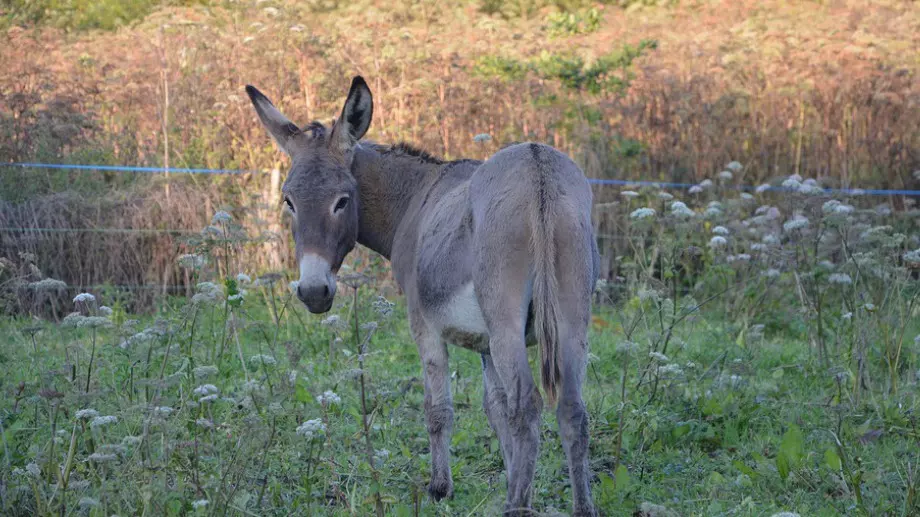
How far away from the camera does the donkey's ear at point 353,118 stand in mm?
4547

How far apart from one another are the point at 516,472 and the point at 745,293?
15.0 ft

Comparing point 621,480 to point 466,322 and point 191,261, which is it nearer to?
point 466,322

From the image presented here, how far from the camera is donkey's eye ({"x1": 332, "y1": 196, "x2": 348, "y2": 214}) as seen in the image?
4.39 m

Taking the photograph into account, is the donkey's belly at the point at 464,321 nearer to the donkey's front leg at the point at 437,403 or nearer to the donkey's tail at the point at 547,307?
the donkey's front leg at the point at 437,403

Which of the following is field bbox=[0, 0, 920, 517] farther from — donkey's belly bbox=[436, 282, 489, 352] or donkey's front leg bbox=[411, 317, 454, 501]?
donkey's belly bbox=[436, 282, 489, 352]

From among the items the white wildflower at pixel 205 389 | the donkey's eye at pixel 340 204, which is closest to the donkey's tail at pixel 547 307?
the donkey's eye at pixel 340 204

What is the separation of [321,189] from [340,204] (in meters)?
0.14

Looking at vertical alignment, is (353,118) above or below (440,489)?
above

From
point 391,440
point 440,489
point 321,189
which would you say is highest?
point 321,189

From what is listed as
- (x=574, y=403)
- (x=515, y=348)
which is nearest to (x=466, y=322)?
(x=515, y=348)

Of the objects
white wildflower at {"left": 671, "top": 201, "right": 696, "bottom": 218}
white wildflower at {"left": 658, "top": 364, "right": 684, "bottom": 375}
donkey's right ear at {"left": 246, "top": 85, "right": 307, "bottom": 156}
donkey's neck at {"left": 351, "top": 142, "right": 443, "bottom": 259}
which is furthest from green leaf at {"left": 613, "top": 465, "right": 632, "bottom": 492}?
donkey's right ear at {"left": 246, "top": 85, "right": 307, "bottom": 156}

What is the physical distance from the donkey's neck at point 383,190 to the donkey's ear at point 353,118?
144mm

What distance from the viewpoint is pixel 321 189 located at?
4.34m

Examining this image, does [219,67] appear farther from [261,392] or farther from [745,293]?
[261,392]
